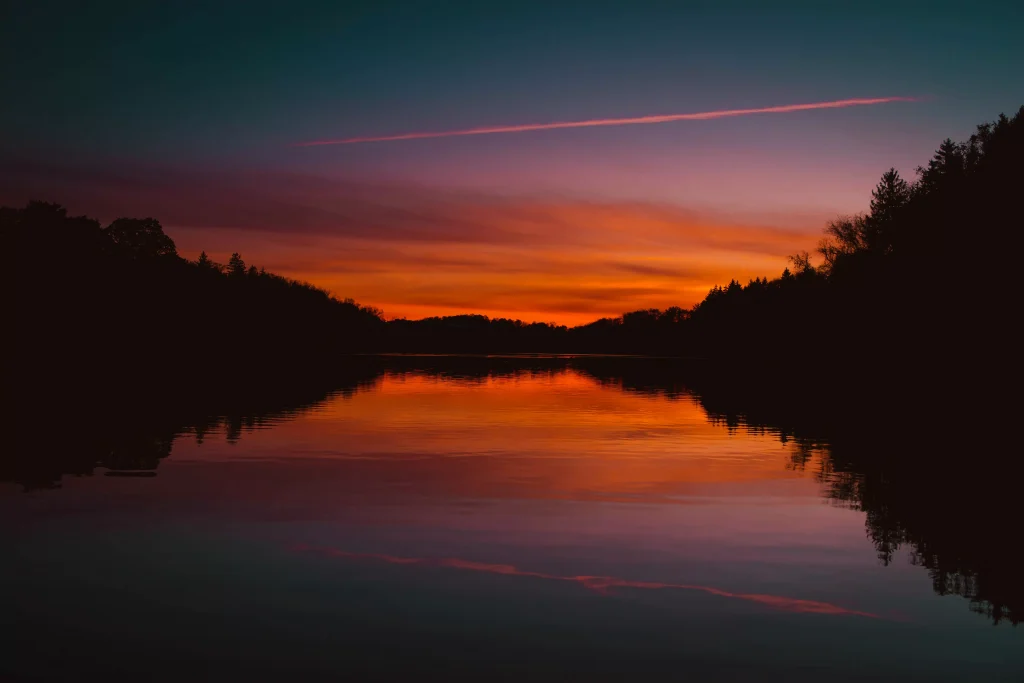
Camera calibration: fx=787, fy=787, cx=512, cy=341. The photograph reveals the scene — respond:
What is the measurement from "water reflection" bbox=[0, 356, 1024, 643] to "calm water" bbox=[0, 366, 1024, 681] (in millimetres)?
203

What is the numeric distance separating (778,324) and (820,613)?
589 feet

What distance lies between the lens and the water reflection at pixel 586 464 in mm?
17000

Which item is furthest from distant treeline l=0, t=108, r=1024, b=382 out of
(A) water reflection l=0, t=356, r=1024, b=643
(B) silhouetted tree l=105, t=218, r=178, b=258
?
(A) water reflection l=0, t=356, r=1024, b=643

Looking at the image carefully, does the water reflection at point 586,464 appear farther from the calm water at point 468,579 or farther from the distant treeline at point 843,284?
the distant treeline at point 843,284

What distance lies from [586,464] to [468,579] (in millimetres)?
14590

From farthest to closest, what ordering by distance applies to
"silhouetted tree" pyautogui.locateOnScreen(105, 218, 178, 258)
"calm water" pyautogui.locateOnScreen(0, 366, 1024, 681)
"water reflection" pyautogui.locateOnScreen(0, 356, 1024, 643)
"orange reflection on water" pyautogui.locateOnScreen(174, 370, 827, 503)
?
1. "silhouetted tree" pyautogui.locateOnScreen(105, 218, 178, 258)
2. "orange reflection on water" pyautogui.locateOnScreen(174, 370, 827, 503)
3. "water reflection" pyautogui.locateOnScreen(0, 356, 1024, 643)
4. "calm water" pyautogui.locateOnScreen(0, 366, 1024, 681)

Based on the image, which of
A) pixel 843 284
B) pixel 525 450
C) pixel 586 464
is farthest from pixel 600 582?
pixel 843 284

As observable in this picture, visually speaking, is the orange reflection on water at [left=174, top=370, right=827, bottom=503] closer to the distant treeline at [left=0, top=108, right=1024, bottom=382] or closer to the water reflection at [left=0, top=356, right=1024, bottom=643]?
the water reflection at [left=0, top=356, right=1024, bottom=643]

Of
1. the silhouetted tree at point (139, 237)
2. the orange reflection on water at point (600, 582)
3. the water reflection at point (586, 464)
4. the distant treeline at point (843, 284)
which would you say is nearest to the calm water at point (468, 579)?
the orange reflection on water at point (600, 582)

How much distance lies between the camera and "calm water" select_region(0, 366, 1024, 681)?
10.9 meters

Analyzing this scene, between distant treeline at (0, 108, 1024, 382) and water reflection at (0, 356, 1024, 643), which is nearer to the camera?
water reflection at (0, 356, 1024, 643)

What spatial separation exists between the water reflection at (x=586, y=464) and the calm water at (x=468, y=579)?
20cm

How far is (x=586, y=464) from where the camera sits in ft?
93.7

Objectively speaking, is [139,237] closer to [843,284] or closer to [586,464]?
[843,284]
